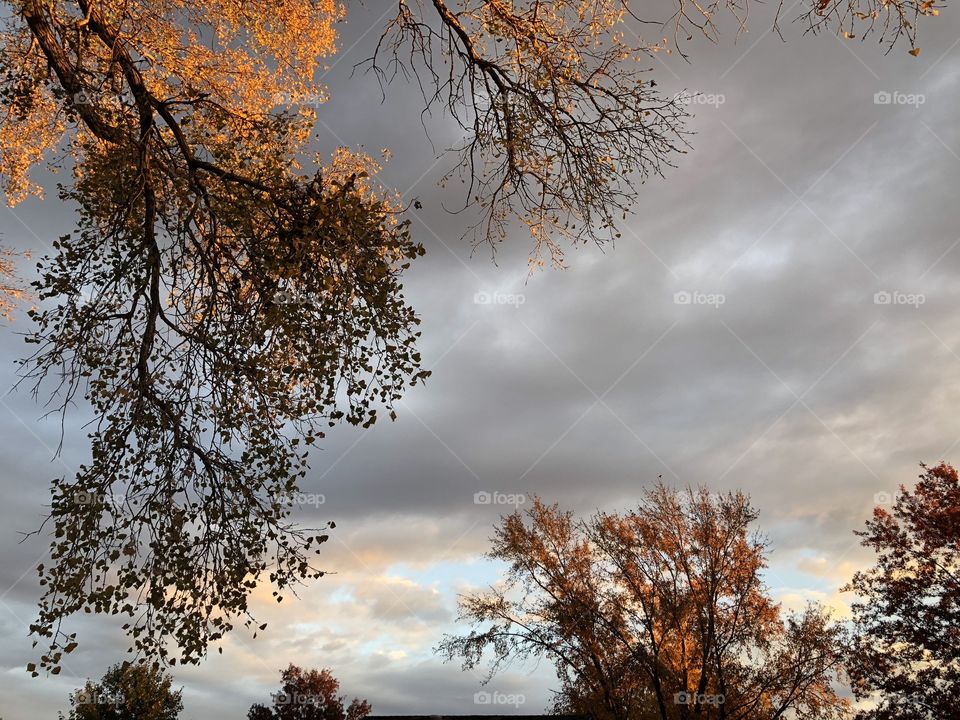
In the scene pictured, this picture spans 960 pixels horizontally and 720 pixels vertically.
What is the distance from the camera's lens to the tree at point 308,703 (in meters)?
41.7

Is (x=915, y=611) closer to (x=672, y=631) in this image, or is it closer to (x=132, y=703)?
(x=672, y=631)

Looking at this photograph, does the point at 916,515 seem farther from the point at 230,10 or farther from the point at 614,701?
the point at 230,10

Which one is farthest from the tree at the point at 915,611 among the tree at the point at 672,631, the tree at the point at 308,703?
the tree at the point at 308,703

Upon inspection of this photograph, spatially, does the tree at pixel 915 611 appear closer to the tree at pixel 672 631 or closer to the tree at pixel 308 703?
the tree at pixel 672 631

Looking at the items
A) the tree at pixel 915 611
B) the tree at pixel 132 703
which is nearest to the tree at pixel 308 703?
the tree at pixel 132 703

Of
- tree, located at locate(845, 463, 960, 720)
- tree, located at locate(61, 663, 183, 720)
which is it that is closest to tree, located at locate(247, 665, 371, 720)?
tree, located at locate(61, 663, 183, 720)

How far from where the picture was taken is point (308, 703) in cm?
4197

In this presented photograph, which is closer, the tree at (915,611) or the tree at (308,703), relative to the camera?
the tree at (915,611)

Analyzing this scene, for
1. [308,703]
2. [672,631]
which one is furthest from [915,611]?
[308,703]

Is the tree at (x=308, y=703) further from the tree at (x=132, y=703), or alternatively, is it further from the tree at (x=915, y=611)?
the tree at (x=915, y=611)

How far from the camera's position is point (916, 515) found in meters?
28.7

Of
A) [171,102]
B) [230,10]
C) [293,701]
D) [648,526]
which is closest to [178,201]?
[171,102]

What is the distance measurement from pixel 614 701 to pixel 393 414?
21.1m

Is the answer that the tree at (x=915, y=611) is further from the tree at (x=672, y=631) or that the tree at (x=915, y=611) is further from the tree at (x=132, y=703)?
the tree at (x=132, y=703)
